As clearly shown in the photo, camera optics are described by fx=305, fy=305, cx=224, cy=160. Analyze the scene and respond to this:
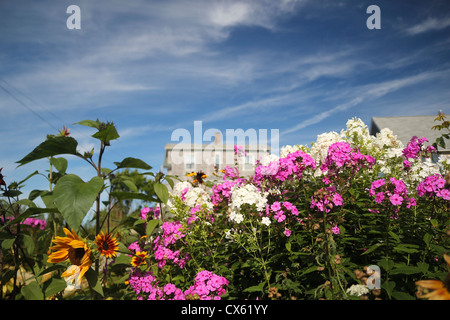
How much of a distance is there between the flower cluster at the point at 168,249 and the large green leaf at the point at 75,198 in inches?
39.6

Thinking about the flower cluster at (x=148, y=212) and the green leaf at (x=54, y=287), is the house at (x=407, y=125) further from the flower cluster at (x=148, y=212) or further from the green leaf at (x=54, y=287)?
the green leaf at (x=54, y=287)

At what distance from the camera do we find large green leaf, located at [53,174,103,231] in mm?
1987

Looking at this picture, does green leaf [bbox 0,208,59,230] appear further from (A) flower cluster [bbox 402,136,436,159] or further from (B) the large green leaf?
(A) flower cluster [bbox 402,136,436,159]

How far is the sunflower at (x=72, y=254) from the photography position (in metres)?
2.27

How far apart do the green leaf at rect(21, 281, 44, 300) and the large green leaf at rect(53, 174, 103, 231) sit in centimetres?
97

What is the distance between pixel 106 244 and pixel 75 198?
2.32 ft

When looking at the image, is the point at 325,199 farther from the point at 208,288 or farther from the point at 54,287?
the point at 54,287

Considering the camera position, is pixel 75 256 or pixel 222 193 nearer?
pixel 75 256

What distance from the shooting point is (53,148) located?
7.75 feet

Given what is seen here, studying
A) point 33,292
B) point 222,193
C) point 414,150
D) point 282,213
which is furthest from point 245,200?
point 414,150

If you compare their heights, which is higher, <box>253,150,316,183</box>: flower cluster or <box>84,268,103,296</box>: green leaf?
<box>253,150,316,183</box>: flower cluster

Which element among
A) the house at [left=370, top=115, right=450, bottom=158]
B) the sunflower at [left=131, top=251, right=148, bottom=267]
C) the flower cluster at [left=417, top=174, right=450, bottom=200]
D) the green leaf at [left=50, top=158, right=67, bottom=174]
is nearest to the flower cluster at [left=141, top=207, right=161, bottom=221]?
the sunflower at [left=131, top=251, right=148, bottom=267]

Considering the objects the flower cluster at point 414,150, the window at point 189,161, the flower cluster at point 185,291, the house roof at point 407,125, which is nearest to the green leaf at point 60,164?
the flower cluster at point 185,291
